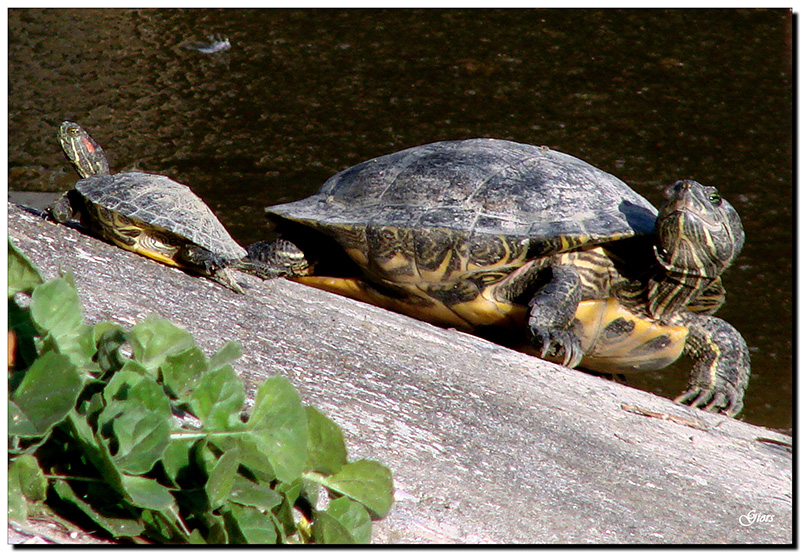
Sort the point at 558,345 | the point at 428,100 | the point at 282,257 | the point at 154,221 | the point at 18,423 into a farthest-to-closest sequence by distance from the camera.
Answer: the point at 428,100 → the point at 282,257 → the point at 558,345 → the point at 154,221 → the point at 18,423

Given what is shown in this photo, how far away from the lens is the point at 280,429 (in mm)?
1233

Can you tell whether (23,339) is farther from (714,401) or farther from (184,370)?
(714,401)

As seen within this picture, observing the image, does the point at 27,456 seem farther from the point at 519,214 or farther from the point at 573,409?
the point at 519,214

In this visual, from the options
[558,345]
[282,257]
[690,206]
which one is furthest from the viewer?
[282,257]

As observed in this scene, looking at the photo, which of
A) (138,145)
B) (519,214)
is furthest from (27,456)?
(138,145)

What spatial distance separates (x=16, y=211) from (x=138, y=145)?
124 inches

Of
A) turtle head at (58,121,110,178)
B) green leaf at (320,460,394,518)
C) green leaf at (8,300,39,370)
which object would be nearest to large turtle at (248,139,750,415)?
turtle head at (58,121,110,178)

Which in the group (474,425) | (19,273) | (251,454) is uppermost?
(19,273)

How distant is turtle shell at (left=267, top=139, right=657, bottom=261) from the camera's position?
10.3 feet

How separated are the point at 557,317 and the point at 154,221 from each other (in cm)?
153

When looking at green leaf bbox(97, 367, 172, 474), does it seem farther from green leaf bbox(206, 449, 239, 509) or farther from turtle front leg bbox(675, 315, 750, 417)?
turtle front leg bbox(675, 315, 750, 417)

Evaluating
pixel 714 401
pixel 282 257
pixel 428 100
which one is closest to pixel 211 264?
pixel 282 257

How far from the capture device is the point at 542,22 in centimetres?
760

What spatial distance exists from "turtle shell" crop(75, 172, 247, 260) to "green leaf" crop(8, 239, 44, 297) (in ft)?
3.23
